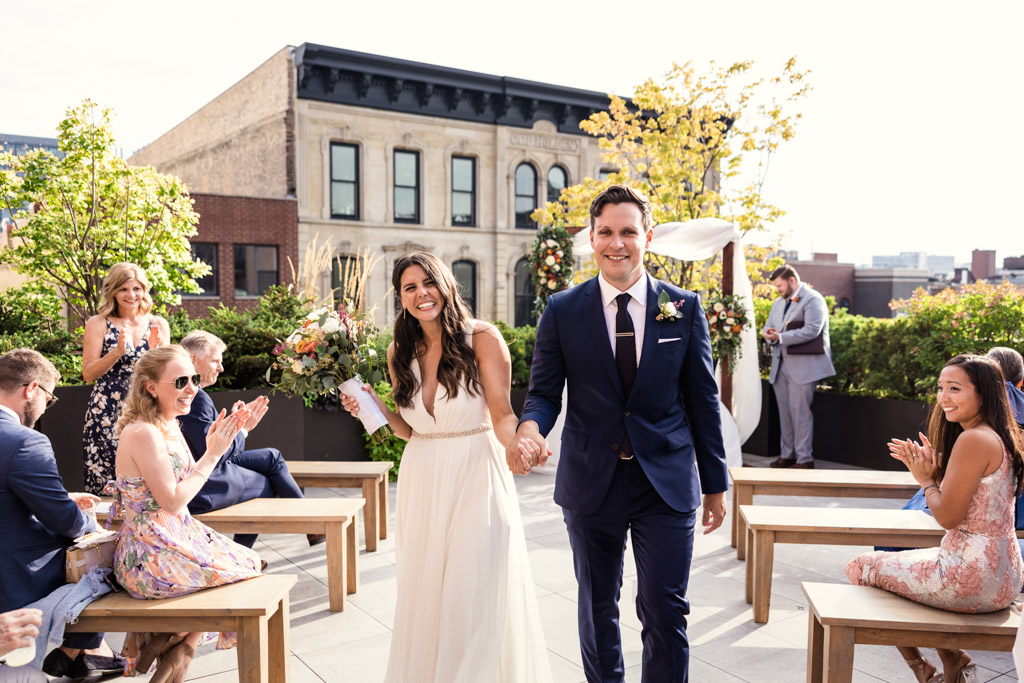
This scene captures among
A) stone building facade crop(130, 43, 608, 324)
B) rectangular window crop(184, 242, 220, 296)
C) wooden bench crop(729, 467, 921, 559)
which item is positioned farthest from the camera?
stone building facade crop(130, 43, 608, 324)

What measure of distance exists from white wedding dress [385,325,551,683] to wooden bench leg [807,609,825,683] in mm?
1374

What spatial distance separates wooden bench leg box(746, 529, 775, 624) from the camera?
5070mm

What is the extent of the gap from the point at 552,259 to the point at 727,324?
2.42m

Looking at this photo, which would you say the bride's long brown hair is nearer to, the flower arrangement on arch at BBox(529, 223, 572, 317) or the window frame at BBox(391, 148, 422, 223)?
the flower arrangement on arch at BBox(529, 223, 572, 317)

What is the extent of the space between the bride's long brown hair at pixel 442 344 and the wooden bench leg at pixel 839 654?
2.04 metres

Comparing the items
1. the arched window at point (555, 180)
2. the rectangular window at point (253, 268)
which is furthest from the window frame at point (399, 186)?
the arched window at point (555, 180)

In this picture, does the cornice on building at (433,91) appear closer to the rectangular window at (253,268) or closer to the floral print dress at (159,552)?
the rectangular window at (253,268)

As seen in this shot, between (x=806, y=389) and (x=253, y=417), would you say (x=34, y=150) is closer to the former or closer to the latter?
(x=253, y=417)

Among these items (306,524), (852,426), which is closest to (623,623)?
(306,524)

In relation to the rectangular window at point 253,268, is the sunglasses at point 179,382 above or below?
below

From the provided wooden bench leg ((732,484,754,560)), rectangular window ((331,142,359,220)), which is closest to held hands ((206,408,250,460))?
wooden bench leg ((732,484,754,560))

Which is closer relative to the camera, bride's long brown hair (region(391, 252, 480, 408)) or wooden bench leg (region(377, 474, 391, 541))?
bride's long brown hair (region(391, 252, 480, 408))

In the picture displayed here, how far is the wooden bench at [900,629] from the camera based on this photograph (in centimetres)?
356

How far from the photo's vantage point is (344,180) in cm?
2566
